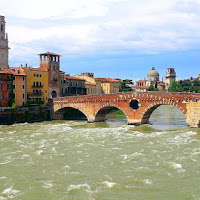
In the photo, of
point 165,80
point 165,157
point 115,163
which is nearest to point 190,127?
point 165,157

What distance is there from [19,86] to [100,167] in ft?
126

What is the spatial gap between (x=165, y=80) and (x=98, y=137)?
166m

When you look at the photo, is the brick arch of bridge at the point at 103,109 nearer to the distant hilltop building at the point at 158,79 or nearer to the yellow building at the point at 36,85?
the yellow building at the point at 36,85

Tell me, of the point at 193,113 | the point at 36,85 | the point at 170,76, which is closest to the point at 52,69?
the point at 36,85

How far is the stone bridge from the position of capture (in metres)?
45.4

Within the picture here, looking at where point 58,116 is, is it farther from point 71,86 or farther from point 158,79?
point 158,79

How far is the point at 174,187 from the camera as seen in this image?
1953 cm

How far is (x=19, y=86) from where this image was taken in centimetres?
5828

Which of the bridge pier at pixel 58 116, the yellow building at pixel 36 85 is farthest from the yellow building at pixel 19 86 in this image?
the bridge pier at pixel 58 116

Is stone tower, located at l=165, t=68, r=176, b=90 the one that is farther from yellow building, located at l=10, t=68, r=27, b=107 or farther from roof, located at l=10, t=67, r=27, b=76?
yellow building, located at l=10, t=68, r=27, b=107

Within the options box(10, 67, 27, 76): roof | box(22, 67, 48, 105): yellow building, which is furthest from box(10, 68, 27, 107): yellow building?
box(22, 67, 48, 105): yellow building

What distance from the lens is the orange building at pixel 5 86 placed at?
5394cm

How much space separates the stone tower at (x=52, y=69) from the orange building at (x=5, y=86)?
1066 cm

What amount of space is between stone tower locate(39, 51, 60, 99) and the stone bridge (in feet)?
18.3
